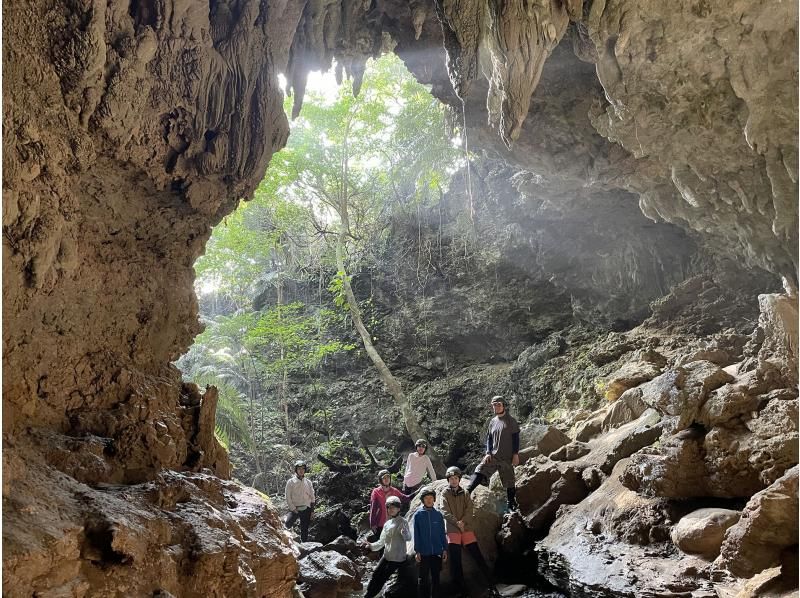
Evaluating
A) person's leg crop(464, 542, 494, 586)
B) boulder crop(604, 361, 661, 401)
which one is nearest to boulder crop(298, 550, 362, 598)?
person's leg crop(464, 542, 494, 586)

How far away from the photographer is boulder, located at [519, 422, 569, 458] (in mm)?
10359

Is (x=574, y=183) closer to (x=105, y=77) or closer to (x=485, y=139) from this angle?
(x=485, y=139)

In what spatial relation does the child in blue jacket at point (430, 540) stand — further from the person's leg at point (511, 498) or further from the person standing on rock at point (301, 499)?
the person standing on rock at point (301, 499)

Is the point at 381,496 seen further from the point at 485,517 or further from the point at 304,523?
the point at 485,517

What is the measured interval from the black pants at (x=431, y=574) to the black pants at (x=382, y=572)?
39cm

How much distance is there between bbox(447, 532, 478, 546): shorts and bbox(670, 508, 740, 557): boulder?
2356mm

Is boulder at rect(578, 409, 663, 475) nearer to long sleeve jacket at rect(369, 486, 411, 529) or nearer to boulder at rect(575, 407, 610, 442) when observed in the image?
boulder at rect(575, 407, 610, 442)

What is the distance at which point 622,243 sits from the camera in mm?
14234

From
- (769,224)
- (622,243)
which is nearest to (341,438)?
(622,243)

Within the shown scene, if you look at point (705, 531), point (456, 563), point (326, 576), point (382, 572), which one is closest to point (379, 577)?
point (382, 572)

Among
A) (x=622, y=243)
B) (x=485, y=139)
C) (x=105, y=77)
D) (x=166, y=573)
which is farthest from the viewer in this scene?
(x=622, y=243)

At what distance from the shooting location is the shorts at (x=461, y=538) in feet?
23.8

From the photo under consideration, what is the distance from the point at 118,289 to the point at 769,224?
7.99m

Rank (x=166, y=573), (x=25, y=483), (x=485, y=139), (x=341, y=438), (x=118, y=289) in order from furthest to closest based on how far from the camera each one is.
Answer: (x=341, y=438) < (x=485, y=139) < (x=118, y=289) < (x=166, y=573) < (x=25, y=483)
